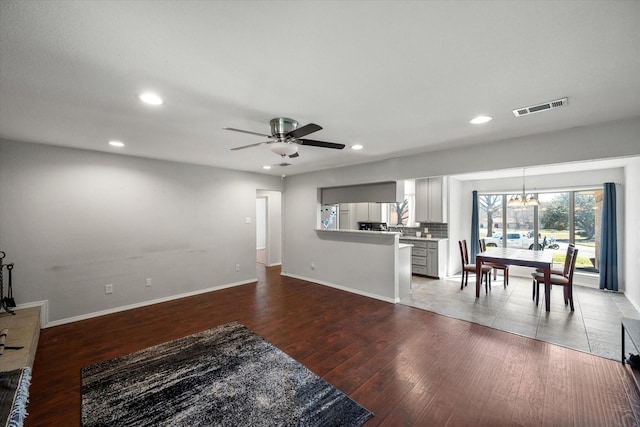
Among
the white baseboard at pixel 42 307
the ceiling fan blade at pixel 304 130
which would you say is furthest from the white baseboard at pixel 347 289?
the white baseboard at pixel 42 307

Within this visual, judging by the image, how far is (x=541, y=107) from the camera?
88.5 inches

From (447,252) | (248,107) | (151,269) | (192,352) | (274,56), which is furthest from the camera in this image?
(447,252)

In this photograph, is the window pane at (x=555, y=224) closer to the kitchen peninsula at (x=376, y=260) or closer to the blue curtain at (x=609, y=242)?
the blue curtain at (x=609, y=242)

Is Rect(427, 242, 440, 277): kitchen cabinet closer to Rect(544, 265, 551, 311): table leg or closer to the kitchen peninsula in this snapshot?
the kitchen peninsula

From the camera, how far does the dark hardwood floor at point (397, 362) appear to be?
1.95m

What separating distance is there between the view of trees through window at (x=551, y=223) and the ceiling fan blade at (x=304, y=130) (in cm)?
506

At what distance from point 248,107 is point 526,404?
131 inches

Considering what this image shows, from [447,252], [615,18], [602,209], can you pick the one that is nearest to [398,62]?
[615,18]

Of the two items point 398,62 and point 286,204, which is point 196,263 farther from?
point 398,62

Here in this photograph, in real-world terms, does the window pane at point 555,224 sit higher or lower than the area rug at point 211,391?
higher

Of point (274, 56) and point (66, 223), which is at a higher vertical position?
point (274, 56)

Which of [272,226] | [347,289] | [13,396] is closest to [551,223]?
[347,289]

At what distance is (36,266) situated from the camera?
3.48 m

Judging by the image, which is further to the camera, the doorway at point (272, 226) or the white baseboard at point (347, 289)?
the doorway at point (272, 226)
